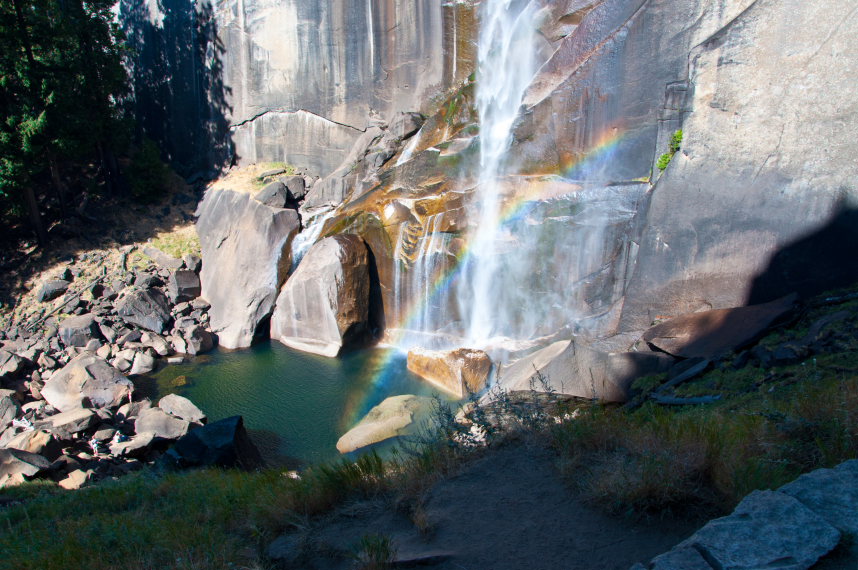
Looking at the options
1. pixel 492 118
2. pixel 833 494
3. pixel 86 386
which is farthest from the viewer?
pixel 492 118

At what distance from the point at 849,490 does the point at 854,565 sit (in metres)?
0.49

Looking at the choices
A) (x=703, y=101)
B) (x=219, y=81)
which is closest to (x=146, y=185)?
(x=219, y=81)

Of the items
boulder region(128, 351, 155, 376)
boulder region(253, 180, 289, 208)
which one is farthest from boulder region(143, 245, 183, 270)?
boulder region(128, 351, 155, 376)

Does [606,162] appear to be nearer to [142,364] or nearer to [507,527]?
[507,527]

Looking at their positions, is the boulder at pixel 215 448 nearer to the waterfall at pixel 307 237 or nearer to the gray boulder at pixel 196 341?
the gray boulder at pixel 196 341

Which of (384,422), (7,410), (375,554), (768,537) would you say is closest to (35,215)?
(7,410)

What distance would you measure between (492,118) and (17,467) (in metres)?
11.3

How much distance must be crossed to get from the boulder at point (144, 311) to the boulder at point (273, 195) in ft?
12.5

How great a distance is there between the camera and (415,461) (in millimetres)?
4559

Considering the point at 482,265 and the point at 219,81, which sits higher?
the point at 219,81

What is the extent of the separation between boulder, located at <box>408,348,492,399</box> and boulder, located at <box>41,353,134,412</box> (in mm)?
5921

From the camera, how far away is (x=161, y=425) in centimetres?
1015

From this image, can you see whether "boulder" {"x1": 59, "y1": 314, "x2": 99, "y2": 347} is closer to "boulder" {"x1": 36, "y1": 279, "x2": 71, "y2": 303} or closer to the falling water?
"boulder" {"x1": 36, "y1": 279, "x2": 71, "y2": 303}

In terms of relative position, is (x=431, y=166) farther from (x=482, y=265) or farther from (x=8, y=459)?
(x=8, y=459)
